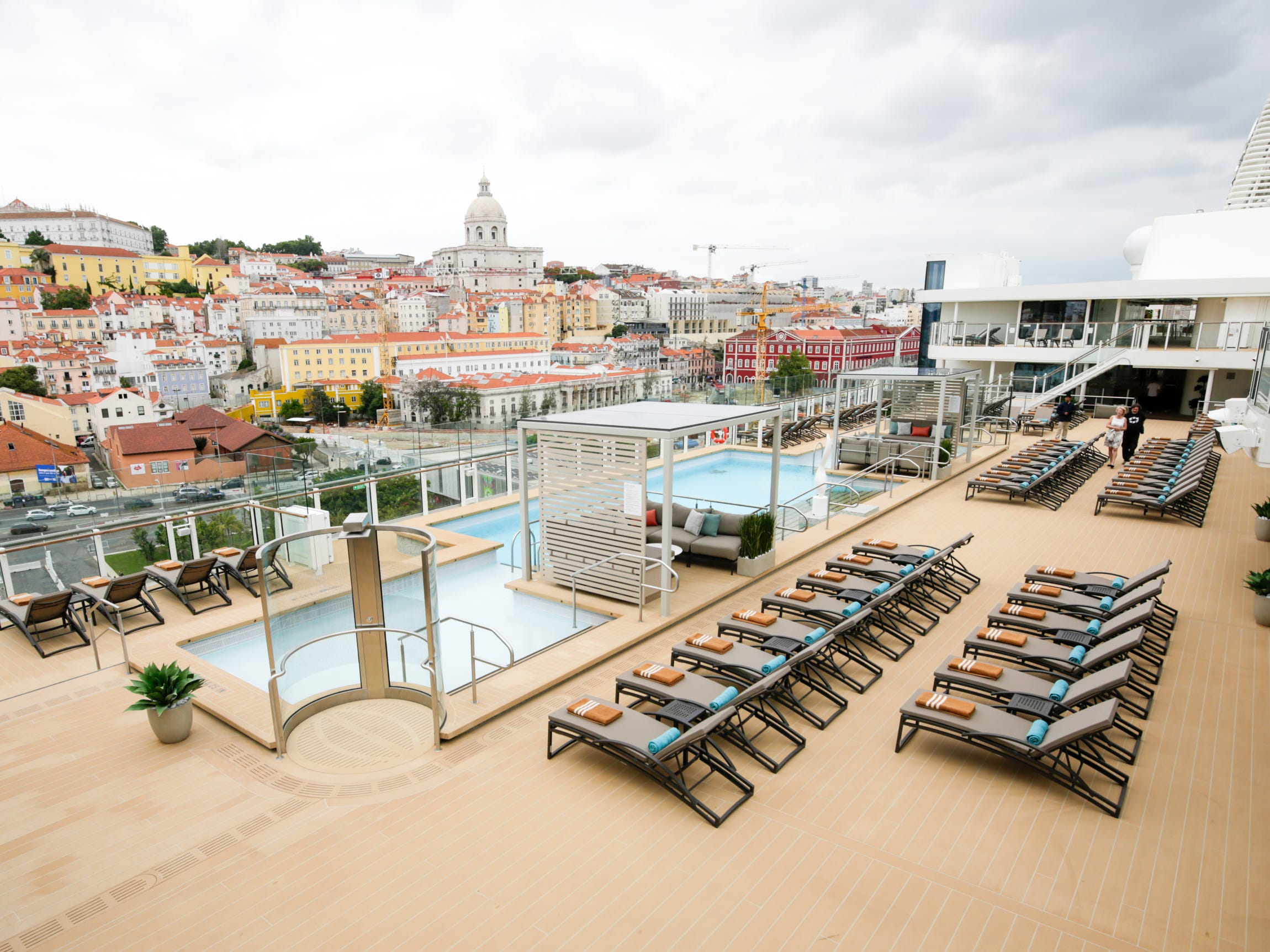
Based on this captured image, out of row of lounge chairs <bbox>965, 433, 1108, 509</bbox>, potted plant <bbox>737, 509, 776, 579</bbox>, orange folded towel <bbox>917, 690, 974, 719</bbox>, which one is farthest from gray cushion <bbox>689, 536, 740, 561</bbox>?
row of lounge chairs <bbox>965, 433, 1108, 509</bbox>

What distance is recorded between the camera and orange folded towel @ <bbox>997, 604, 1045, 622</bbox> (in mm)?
5973

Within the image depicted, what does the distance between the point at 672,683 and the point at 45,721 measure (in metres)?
4.61

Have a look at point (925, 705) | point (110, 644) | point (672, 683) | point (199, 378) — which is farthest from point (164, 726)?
point (199, 378)

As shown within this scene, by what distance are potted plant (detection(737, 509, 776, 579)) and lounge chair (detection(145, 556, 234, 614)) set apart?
5.61 m

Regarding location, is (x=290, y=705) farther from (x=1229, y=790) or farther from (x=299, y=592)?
(x=1229, y=790)

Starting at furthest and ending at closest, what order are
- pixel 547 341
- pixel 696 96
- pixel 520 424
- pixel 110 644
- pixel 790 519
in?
pixel 547 341, pixel 696 96, pixel 790 519, pixel 520 424, pixel 110 644

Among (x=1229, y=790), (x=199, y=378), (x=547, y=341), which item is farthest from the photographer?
(x=547, y=341)

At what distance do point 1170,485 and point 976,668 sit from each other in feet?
26.8

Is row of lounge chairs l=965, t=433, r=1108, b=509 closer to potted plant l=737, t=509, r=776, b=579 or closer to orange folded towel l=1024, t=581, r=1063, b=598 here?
orange folded towel l=1024, t=581, r=1063, b=598

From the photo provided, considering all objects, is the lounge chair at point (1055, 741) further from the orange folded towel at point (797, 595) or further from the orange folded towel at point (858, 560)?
the orange folded towel at point (858, 560)

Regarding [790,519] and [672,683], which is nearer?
[672,683]

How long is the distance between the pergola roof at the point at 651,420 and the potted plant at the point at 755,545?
120 cm

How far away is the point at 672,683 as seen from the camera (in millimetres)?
4844

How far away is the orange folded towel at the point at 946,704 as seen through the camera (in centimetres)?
446
